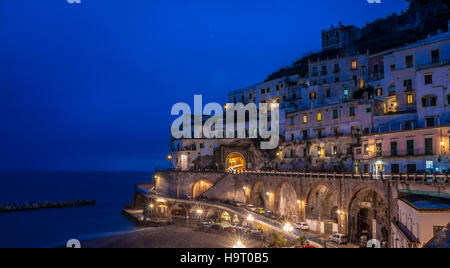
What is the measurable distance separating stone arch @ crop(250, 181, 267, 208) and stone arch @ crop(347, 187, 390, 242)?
2036 centimetres

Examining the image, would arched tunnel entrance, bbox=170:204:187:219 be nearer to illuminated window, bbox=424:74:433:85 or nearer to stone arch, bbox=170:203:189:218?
stone arch, bbox=170:203:189:218

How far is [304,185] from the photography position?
43.1 metres

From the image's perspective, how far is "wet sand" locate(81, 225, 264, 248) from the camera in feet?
141

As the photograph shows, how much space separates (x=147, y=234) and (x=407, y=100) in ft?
142

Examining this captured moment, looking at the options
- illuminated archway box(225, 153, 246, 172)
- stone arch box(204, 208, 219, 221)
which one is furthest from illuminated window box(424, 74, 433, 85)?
illuminated archway box(225, 153, 246, 172)

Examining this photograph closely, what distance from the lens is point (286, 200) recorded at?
49.3 meters

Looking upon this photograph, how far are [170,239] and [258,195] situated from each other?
17.7 meters

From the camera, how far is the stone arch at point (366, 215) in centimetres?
3467

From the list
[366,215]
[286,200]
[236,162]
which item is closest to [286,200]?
[286,200]

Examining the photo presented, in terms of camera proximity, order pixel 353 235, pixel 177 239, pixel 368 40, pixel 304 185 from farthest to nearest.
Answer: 1. pixel 368 40
2. pixel 177 239
3. pixel 304 185
4. pixel 353 235

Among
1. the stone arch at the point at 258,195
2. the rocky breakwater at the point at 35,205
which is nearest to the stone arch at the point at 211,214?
the stone arch at the point at 258,195

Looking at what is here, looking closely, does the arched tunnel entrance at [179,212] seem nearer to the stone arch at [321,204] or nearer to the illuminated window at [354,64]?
the stone arch at [321,204]

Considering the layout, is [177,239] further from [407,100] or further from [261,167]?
[407,100]
